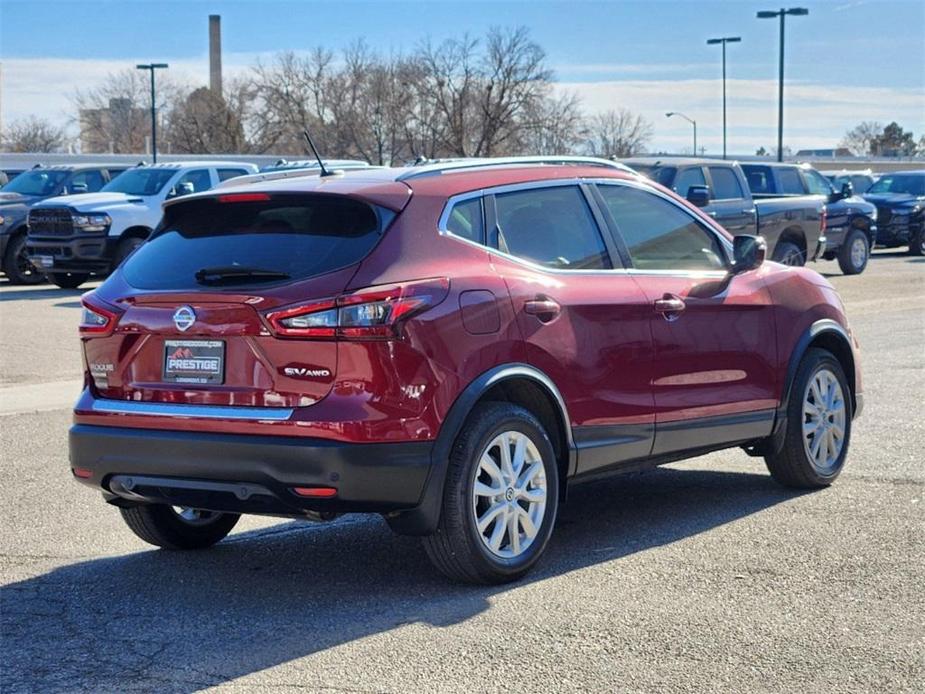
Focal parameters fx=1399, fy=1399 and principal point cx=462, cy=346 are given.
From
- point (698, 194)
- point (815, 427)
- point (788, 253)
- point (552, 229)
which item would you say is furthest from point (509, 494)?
point (788, 253)

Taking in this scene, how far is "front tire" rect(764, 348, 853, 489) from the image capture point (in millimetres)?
7582

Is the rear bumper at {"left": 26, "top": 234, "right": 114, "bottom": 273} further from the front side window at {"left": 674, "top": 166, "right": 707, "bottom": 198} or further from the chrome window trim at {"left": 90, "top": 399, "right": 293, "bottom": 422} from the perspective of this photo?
the chrome window trim at {"left": 90, "top": 399, "right": 293, "bottom": 422}

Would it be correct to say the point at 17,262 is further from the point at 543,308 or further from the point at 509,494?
the point at 509,494

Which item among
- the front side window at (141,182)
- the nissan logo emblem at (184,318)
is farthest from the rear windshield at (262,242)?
the front side window at (141,182)

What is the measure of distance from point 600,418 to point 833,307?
2.20 metres

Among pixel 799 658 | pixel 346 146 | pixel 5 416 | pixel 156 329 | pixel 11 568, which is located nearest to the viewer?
pixel 799 658

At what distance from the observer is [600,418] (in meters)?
6.38

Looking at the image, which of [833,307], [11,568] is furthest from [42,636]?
[833,307]

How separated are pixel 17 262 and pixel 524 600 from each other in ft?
67.1

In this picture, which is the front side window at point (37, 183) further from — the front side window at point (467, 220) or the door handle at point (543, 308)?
the door handle at point (543, 308)

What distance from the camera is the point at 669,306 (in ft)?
22.2

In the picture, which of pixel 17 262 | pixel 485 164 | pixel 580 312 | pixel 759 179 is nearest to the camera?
pixel 580 312

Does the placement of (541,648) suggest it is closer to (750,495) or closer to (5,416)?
(750,495)

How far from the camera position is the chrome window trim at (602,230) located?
5.97 meters
